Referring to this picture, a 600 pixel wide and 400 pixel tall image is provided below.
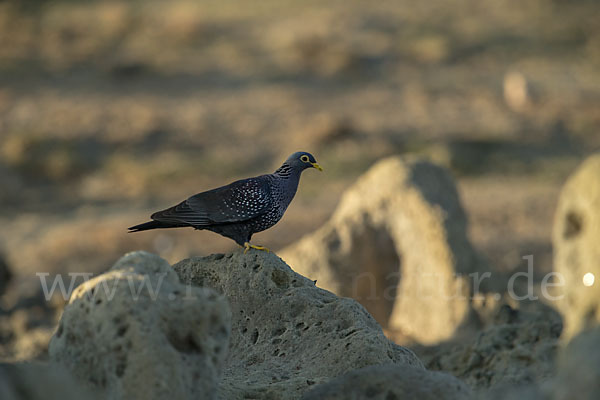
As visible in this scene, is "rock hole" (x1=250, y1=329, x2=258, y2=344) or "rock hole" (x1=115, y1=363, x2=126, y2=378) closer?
"rock hole" (x1=115, y1=363, x2=126, y2=378)

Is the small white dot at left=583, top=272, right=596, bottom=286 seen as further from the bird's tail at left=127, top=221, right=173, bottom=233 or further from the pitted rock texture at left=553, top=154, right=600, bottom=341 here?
the bird's tail at left=127, top=221, right=173, bottom=233

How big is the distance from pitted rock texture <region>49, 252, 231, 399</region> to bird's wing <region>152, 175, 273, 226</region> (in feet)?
5.51

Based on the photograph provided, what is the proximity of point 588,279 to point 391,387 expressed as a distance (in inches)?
131

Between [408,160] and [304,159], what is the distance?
4.73 m

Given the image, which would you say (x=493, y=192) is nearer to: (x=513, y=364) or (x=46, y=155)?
(x=46, y=155)

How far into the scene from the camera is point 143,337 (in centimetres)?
476

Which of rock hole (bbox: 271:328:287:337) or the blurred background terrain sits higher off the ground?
the blurred background terrain

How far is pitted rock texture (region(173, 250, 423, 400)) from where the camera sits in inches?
239

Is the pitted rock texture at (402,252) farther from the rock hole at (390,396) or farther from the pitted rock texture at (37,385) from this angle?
the pitted rock texture at (37,385)

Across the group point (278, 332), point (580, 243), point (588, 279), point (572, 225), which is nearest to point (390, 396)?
point (278, 332)

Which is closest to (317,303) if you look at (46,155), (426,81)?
(46,155)

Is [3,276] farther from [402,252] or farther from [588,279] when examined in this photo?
[588,279]

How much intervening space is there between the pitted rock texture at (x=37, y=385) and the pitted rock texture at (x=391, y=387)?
1457 millimetres

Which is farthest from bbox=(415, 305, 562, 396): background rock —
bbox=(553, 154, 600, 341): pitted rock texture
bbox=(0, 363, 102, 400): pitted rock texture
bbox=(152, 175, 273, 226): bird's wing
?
bbox=(0, 363, 102, 400): pitted rock texture
